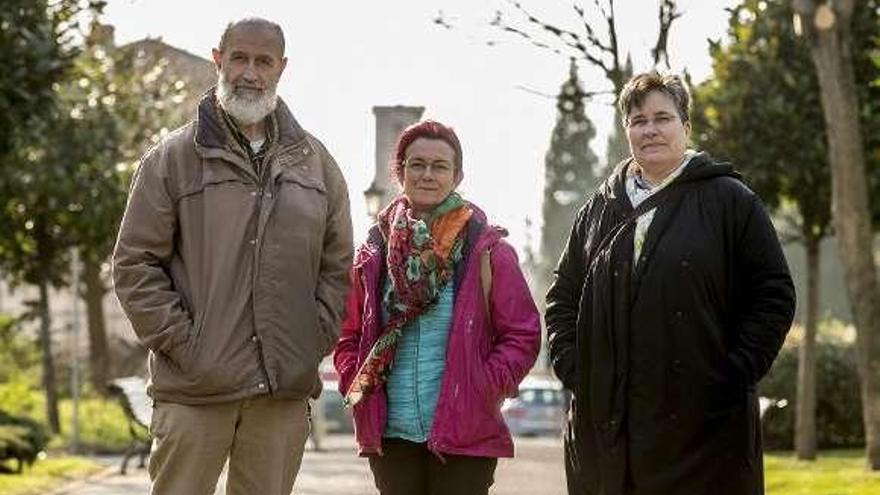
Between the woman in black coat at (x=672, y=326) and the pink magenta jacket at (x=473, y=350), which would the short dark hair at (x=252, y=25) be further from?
the woman in black coat at (x=672, y=326)

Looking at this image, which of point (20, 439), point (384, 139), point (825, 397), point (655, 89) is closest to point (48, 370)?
point (825, 397)

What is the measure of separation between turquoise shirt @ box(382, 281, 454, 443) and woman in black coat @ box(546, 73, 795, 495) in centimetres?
55

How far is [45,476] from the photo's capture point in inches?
709

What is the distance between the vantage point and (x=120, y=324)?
77.2 m

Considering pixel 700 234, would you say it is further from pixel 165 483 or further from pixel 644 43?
pixel 644 43

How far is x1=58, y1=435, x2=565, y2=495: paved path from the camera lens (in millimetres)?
16000

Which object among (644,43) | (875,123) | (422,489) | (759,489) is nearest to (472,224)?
(422,489)

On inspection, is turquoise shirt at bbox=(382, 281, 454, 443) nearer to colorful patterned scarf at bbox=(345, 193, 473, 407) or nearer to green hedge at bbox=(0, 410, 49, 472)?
colorful patterned scarf at bbox=(345, 193, 473, 407)

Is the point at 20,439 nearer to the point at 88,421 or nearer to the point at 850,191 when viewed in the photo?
the point at 850,191

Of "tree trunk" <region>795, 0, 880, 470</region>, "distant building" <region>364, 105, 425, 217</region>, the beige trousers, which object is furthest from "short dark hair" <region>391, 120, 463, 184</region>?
"distant building" <region>364, 105, 425, 217</region>

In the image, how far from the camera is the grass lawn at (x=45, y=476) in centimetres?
1595

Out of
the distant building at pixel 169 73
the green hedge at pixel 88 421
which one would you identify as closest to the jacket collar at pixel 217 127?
the distant building at pixel 169 73

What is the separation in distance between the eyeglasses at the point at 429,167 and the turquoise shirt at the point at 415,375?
0.44m

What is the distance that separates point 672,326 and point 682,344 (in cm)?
6
